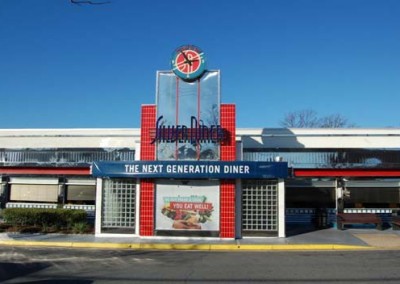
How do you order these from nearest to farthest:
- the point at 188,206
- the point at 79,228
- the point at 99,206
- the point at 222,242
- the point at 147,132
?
the point at 222,242 → the point at 188,206 → the point at 147,132 → the point at 99,206 → the point at 79,228

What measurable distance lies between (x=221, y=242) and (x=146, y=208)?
137 inches

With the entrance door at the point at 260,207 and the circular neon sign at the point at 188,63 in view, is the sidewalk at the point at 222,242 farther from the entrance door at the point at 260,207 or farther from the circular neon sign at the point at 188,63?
the circular neon sign at the point at 188,63

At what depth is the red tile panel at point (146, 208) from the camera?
65.4 feet

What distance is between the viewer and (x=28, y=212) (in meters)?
21.9

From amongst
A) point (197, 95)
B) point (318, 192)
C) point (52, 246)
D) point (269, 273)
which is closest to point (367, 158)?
point (318, 192)

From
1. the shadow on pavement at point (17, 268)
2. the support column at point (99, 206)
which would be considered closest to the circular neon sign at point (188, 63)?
the support column at point (99, 206)

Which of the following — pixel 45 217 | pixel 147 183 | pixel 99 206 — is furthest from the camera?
pixel 45 217

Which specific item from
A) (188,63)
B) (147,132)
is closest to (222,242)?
(147,132)

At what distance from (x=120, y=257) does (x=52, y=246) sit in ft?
12.9

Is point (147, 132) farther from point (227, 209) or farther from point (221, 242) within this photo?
point (221, 242)

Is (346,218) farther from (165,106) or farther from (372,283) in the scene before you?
(372,283)

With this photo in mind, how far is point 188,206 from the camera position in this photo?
19953 mm

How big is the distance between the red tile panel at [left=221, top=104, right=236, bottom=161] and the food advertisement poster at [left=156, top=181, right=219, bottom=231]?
49.6 inches

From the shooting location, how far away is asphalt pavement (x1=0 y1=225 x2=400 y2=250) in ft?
58.0
